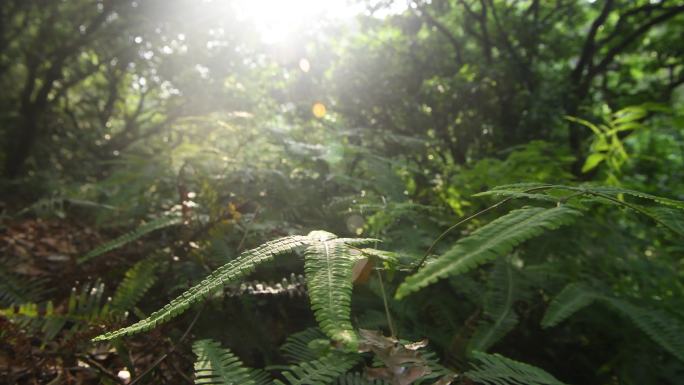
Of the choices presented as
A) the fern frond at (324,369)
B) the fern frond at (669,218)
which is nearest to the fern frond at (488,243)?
the fern frond at (669,218)

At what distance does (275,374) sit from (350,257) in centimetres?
79

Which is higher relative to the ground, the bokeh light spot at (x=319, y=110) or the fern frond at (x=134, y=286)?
the bokeh light spot at (x=319, y=110)

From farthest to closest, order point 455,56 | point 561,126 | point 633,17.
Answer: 1. point 633,17
2. point 455,56
3. point 561,126

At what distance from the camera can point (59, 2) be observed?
7.28 metres

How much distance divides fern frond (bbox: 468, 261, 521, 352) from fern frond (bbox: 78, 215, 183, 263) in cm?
124

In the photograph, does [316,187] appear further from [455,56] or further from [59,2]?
[59,2]

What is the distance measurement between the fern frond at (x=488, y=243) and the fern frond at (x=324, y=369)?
1.21ft

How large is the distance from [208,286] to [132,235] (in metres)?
1.07

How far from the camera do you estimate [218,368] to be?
1.04 metres

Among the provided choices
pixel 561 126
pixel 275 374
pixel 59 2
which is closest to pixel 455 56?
pixel 561 126

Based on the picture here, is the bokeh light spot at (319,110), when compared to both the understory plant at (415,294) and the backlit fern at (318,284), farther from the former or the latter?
the backlit fern at (318,284)

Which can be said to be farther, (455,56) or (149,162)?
(455,56)

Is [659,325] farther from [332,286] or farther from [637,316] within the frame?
[332,286]

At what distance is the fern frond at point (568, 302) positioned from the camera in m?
1.42
